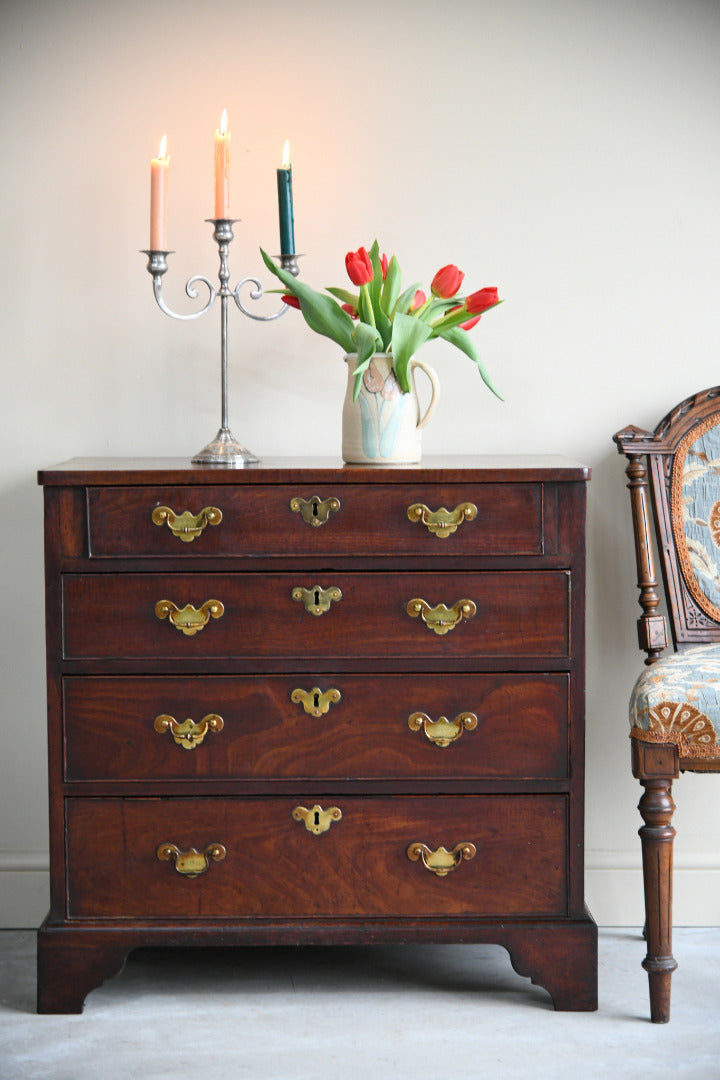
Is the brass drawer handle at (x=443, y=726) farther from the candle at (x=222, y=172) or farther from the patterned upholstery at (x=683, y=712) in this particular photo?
the candle at (x=222, y=172)

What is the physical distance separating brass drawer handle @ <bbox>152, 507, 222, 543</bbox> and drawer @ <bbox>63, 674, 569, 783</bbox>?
0.88 ft

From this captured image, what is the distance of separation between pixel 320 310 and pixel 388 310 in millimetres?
126

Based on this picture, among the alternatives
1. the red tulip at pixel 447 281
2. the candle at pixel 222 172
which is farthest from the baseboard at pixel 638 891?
the candle at pixel 222 172

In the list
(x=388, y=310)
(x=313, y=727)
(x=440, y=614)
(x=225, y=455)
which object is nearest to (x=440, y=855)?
(x=313, y=727)

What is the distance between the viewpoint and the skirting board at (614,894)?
248cm

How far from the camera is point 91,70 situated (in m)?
2.41

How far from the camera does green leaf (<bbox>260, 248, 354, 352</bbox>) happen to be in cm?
208

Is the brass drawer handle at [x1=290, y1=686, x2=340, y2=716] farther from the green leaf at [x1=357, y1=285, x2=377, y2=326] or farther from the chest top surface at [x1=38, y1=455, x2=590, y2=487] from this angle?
the green leaf at [x1=357, y1=285, x2=377, y2=326]

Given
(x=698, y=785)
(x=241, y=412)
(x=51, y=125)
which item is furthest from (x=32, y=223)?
(x=698, y=785)

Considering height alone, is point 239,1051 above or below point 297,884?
below

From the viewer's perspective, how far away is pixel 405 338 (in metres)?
2.02

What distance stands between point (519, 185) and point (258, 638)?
3.81ft

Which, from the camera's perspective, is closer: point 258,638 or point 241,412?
point 258,638

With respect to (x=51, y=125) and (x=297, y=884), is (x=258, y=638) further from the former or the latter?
(x=51, y=125)
